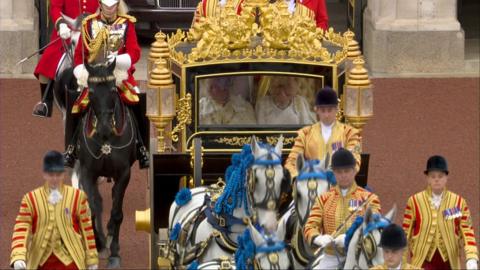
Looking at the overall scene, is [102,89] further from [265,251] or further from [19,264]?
[265,251]

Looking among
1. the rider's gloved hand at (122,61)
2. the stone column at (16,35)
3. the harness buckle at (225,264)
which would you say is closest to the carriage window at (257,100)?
the rider's gloved hand at (122,61)

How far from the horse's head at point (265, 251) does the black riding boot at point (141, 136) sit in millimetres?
4711

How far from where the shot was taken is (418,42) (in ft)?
81.6

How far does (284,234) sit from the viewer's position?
41.5 ft

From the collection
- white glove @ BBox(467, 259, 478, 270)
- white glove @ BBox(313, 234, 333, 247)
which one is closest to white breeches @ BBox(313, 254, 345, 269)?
white glove @ BBox(313, 234, 333, 247)

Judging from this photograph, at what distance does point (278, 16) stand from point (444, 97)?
8684 mm

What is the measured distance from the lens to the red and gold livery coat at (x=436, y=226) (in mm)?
14297

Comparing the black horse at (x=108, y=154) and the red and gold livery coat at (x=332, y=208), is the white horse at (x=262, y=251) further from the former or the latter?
the black horse at (x=108, y=154)

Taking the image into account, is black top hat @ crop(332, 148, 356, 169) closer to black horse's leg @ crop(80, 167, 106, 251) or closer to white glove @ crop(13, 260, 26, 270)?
white glove @ crop(13, 260, 26, 270)

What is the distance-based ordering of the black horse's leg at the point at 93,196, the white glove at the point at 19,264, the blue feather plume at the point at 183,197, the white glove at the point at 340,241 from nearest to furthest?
the white glove at the point at 340,241, the white glove at the point at 19,264, the blue feather plume at the point at 183,197, the black horse's leg at the point at 93,196

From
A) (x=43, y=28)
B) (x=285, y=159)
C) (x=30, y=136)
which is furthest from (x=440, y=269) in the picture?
(x=43, y=28)

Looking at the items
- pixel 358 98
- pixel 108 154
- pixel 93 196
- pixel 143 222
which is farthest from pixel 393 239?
pixel 93 196

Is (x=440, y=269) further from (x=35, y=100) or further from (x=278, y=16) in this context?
(x=35, y=100)

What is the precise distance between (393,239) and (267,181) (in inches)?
63.5
